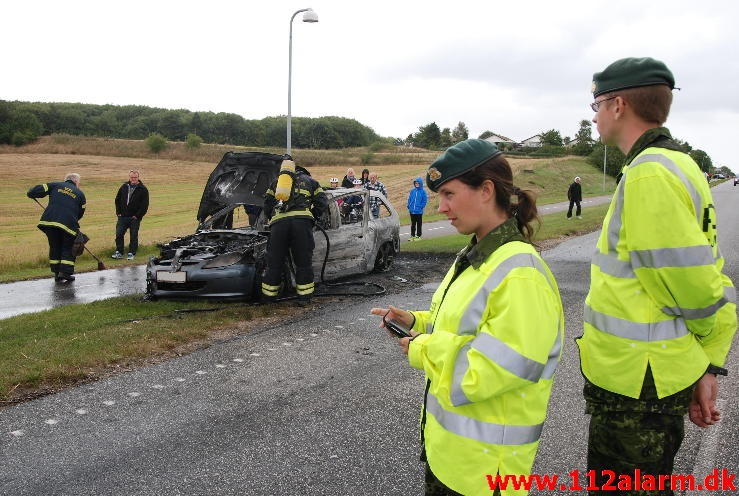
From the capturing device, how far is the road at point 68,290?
9.26m

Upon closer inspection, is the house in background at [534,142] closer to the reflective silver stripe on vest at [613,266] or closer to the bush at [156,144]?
the bush at [156,144]

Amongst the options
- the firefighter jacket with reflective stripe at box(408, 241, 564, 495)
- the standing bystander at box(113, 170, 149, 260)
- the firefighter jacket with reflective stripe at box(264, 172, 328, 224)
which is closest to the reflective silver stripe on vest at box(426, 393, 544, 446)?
the firefighter jacket with reflective stripe at box(408, 241, 564, 495)

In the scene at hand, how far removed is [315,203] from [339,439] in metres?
5.21

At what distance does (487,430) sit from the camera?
74.2 inches

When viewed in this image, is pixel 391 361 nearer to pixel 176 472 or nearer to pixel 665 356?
pixel 176 472

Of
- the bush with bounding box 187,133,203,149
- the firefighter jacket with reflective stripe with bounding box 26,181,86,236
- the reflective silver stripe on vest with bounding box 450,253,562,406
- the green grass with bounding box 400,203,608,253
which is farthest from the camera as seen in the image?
the bush with bounding box 187,133,203,149

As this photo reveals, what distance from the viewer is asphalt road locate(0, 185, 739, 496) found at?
3.54 m

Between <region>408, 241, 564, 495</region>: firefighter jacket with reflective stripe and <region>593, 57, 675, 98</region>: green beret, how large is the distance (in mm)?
685

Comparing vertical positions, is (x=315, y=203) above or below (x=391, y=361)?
above

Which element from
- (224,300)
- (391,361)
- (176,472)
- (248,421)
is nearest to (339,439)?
(248,421)

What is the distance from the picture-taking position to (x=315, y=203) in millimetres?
8898

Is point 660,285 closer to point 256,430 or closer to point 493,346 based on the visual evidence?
point 493,346

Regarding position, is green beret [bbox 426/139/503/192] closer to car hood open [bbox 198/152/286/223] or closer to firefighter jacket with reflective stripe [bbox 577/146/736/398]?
firefighter jacket with reflective stripe [bbox 577/146/736/398]

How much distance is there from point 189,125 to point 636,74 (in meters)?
83.9
